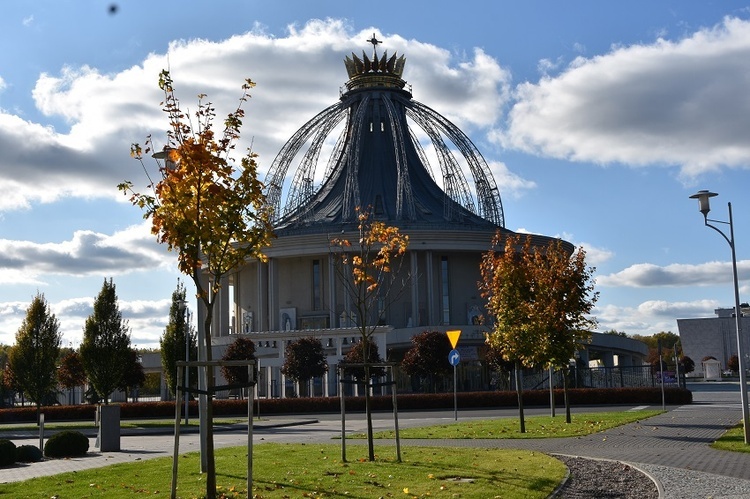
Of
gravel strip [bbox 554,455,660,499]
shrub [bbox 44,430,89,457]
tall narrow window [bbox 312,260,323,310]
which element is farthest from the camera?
tall narrow window [bbox 312,260,323,310]

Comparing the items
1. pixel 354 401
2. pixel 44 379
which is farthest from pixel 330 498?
pixel 44 379

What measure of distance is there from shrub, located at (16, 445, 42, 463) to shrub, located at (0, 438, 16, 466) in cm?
33

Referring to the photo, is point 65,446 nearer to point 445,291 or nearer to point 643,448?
point 643,448

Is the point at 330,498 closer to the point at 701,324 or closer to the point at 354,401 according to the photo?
the point at 354,401

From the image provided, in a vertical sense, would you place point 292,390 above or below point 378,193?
below

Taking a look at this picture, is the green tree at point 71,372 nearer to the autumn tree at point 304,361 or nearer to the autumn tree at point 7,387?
the autumn tree at point 7,387

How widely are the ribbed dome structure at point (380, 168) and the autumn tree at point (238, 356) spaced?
15.8 meters

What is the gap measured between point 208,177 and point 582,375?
165 feet

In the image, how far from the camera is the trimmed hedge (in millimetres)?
45812

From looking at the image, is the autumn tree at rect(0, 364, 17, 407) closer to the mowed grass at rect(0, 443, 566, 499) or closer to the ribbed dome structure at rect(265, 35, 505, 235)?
the ribbed dome structure at rect(265, 35, 505, 235)

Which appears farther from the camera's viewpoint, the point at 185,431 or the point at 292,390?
the point at 292,390

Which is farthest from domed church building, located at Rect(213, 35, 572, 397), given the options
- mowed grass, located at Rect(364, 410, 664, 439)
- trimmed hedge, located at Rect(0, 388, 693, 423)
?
mowed grass, located at Rect(364, 410, 664, 439)

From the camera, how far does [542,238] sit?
78.1 m

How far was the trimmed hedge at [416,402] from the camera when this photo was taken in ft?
150
